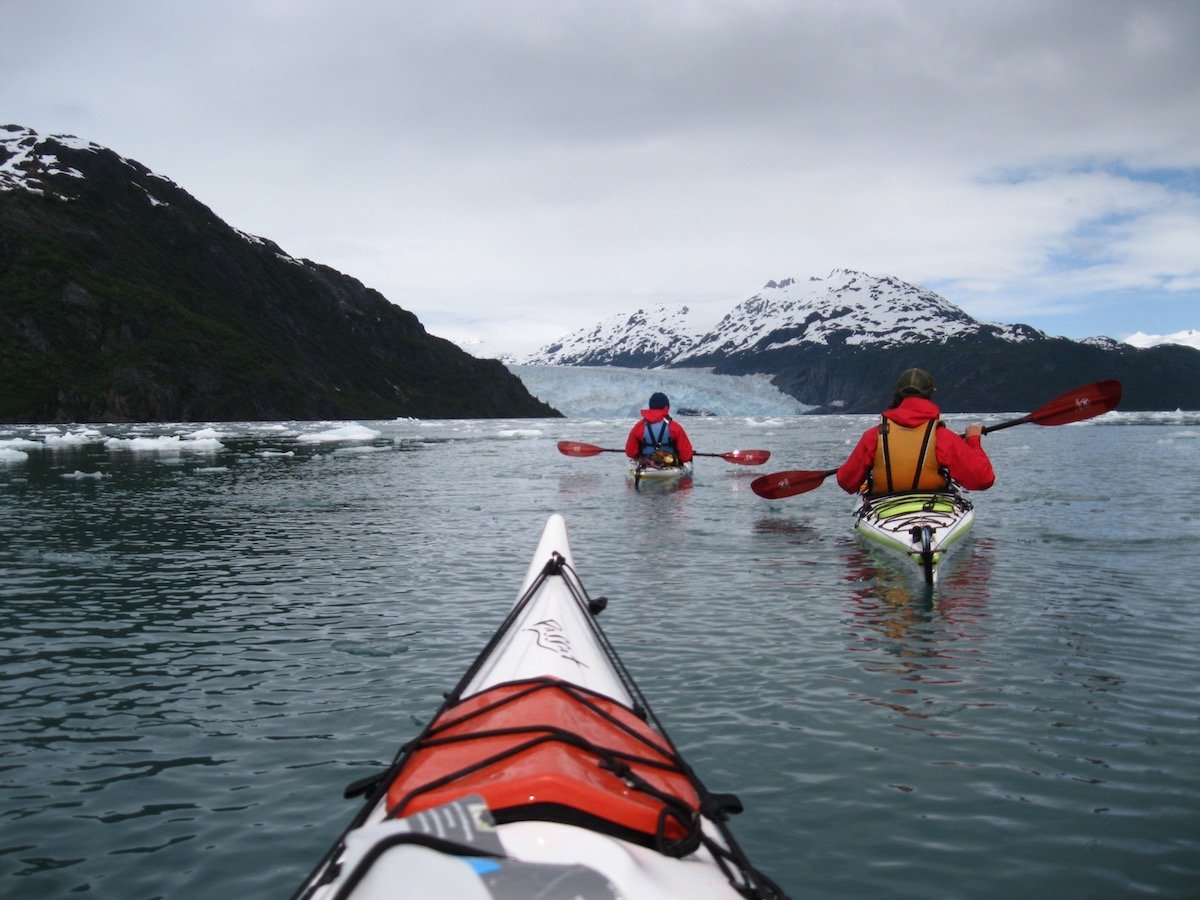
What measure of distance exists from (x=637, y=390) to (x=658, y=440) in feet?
283

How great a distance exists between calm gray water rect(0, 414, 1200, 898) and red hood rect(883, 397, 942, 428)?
6.13ft

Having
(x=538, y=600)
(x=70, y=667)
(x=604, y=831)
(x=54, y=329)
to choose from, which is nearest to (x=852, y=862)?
(x=604, y=831)

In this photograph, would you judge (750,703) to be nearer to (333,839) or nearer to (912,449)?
(333,839)

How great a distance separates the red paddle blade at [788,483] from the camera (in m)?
16.2

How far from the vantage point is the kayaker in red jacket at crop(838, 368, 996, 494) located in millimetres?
11617

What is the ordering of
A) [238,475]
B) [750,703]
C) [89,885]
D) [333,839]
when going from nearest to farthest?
[89,885] → [333,839] → [750,703] → [238,475]

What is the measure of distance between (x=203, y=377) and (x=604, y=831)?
102239 mm

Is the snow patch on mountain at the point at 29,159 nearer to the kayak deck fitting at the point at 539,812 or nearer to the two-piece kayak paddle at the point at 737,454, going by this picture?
the two-piece kayak paddle at the point at 737,454

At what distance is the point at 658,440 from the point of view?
23.7 meters

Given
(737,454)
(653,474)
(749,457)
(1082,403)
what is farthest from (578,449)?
(1082,403)

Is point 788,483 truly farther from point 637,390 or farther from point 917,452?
point 637,390

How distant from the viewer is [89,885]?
14.1 feet

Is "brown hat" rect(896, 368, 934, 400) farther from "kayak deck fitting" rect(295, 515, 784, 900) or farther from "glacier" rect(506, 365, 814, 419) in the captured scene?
"glacier" rect(506, 365, 814, 419)

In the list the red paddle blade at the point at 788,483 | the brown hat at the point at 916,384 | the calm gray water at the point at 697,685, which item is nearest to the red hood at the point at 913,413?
the brown hat at the point at 916,384
